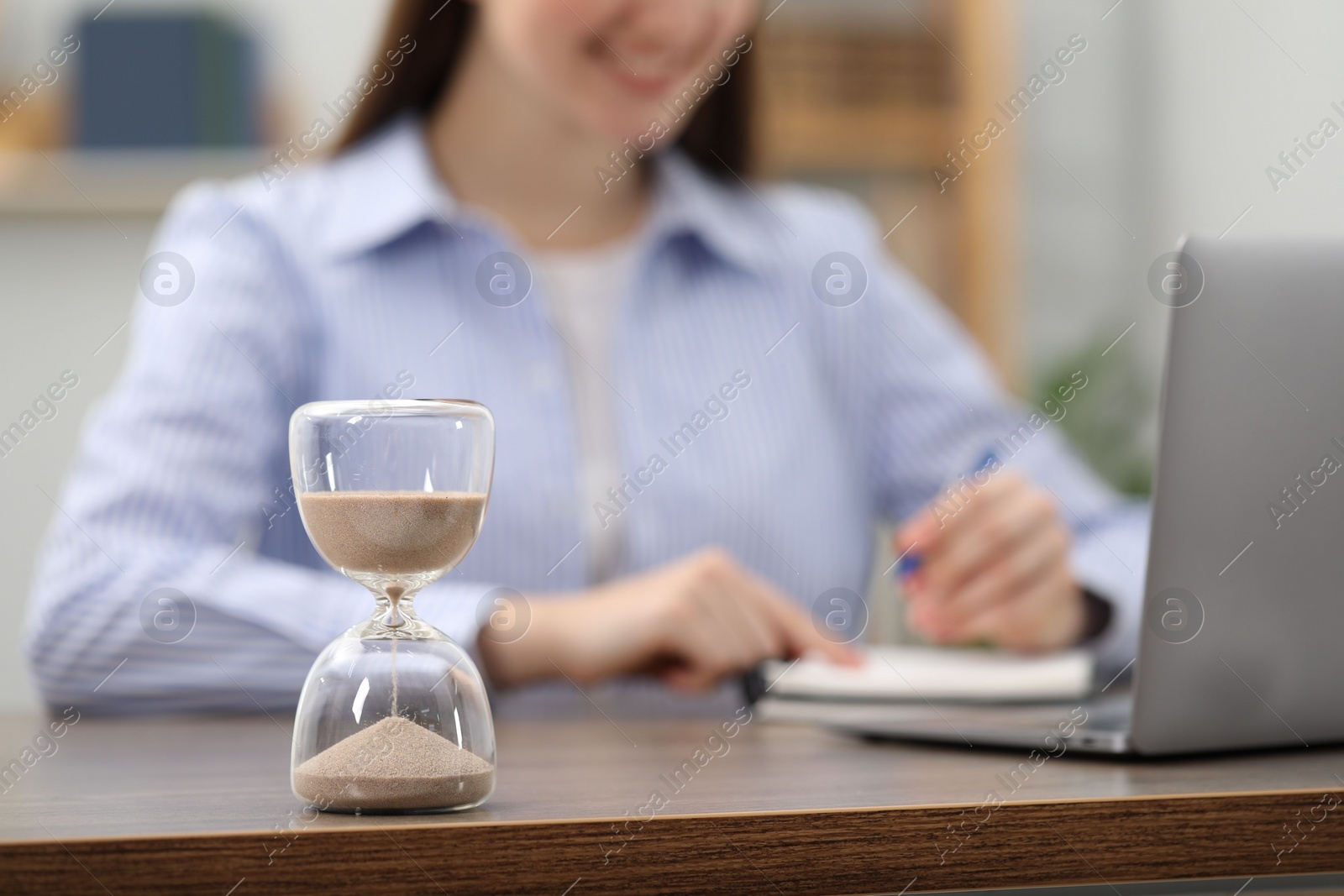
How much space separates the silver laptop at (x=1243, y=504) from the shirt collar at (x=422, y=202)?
1.01 meters

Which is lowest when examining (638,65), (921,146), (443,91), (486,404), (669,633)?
(669,633)

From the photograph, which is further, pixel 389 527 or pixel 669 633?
pixel 669 633

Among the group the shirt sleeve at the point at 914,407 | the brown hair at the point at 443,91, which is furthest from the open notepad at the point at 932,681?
the brown hair at the point at 443,91

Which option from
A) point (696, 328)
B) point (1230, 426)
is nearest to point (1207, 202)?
point (696, 328)

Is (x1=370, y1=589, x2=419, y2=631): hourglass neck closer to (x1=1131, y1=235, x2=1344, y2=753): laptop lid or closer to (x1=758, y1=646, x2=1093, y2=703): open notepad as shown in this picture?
(x1=1131, y1=235, x2=1344, y2=753): laptop lid

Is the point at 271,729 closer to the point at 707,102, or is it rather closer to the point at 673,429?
the point at 673,429

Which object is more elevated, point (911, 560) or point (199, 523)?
point (199, 523)

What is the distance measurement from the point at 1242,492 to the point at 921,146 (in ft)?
9.53

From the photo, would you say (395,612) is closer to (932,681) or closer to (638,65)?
(932,681)

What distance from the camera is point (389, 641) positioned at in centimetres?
60

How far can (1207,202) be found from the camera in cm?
284

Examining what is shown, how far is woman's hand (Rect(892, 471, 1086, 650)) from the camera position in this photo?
1254 mm

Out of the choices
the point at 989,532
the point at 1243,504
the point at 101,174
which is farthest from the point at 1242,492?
the point at 101,174

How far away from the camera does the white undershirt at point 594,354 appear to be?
1554 millimetres
